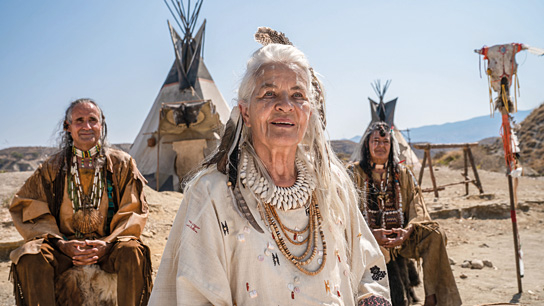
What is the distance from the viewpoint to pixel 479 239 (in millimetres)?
6906

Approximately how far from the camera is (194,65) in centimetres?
1152

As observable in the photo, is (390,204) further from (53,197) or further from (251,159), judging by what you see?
(53,197)

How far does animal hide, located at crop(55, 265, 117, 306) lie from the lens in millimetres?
2984

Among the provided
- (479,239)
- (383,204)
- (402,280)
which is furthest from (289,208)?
(479,239)

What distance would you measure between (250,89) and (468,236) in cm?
650

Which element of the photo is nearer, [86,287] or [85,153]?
[86,287]

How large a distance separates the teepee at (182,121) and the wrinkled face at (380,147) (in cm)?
481

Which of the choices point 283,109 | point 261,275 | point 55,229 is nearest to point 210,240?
point 261,275

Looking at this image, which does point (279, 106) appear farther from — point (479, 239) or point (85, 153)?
point (479, 239)

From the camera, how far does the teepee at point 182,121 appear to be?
31.1 feet

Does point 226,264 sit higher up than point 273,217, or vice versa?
point 273,217

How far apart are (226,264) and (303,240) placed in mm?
358

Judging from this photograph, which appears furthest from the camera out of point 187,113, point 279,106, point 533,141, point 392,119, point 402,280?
point 533,141

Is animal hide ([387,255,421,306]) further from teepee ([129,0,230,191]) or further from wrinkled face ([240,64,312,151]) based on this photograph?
teepee ([129,0,230,191])
